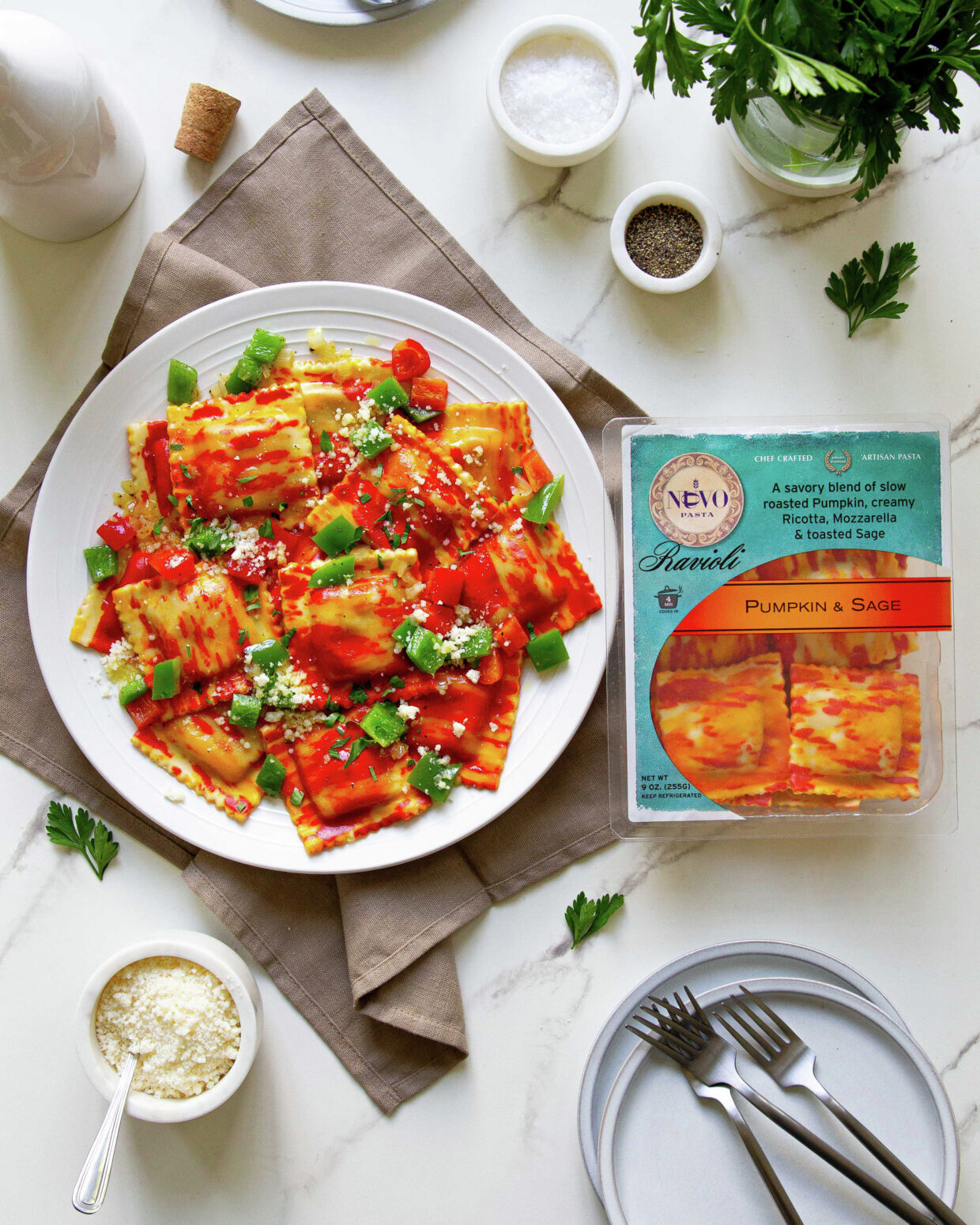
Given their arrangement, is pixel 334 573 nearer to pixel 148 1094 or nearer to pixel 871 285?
pixel 148 1094

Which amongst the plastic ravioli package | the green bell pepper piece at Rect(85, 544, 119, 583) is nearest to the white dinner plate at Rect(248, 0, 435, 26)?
the plastic ravioli package

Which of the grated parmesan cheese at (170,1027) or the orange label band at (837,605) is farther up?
the orange label band at (837,605)

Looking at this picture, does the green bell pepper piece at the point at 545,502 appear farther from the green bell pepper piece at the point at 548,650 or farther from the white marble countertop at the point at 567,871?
the white marble countertop at the point at 567,871

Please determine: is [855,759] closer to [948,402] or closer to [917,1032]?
[917,1032]

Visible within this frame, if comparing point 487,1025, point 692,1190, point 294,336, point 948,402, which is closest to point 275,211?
point 294,336

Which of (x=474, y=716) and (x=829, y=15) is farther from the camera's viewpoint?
(x=474, y=716)

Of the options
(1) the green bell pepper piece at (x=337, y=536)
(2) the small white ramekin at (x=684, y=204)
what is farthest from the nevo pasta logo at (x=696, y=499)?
(1) the green bell pepper piece at (x=337, y=536)

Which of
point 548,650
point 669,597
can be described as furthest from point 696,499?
point 548,650
